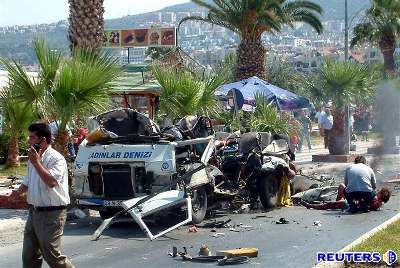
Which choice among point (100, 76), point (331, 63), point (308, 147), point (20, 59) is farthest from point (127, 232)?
point (308, 147)

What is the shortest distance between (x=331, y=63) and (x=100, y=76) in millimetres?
13666

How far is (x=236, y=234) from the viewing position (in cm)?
1190

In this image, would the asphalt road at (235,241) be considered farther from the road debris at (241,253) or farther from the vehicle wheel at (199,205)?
the vehicle wheel at (199,205)

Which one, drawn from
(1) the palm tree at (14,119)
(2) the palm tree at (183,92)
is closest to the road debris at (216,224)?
(1) the palm tree at (14,119)

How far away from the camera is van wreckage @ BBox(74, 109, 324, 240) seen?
1218 centimetres

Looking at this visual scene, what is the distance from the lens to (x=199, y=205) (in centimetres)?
1297

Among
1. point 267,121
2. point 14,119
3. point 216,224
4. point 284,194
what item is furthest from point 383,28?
point 216,224

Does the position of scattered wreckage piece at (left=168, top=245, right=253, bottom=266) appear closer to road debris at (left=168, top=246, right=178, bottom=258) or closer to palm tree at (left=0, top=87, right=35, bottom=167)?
road debris at (left=168, top=246, right=178, bottom=258)

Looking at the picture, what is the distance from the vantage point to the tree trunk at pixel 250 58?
93.9ft

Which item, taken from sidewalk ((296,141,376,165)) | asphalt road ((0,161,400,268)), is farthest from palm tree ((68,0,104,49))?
sidewalk ((296,141,376,165))

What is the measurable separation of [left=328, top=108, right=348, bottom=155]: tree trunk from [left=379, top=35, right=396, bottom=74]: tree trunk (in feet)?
37.6

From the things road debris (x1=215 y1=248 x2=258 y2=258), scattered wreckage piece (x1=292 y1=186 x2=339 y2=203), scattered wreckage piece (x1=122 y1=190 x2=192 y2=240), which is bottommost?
scattered wreckage piece (x1=292 y1=186 x2=339 y2=203)

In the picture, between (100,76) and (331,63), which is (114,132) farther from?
(331,63)

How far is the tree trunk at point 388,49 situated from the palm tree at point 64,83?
2582 centimetres
